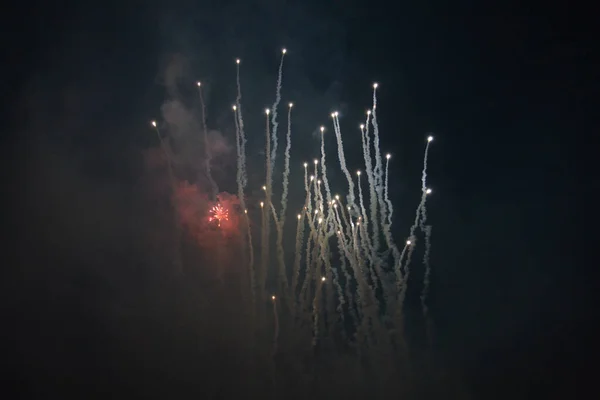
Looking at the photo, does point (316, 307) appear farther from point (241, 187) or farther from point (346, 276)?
point (241, 187)

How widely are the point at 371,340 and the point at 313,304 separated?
3269mm

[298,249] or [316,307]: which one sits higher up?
[298,249]

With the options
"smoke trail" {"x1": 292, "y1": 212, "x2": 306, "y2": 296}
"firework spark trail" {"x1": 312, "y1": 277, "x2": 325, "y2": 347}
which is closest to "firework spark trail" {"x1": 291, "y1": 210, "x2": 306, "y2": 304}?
"smoke trail" {"x1": 292, "y1": 212, "x2": 306, "y2": 296}

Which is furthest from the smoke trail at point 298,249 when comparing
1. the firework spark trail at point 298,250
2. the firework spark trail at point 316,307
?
the firework spark trail at point 316,307

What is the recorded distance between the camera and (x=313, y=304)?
20.6 meters

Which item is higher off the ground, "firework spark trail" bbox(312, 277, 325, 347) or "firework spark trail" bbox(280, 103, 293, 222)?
"firework spark trail" bbox(280, 103, 293, 222)

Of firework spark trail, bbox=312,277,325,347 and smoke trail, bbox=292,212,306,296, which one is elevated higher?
smoke trail, bbox=292,212,306,296

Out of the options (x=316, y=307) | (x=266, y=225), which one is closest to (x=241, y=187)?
(x=266, y=225)

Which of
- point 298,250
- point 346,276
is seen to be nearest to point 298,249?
point 298,250

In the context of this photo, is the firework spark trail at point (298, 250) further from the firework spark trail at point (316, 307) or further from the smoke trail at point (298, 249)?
the firework spark trail at point (316, 307)

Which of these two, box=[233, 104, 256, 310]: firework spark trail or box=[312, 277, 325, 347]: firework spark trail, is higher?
box=[233, 104, 256, 310]: firework spark trail

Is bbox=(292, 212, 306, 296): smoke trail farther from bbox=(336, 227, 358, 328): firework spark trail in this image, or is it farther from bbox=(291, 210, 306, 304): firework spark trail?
bbox=(336, 227, 358, 328): firework spark trail

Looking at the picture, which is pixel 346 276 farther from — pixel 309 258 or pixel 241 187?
pixel 241 187

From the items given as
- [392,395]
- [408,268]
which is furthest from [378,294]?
[392,395]
